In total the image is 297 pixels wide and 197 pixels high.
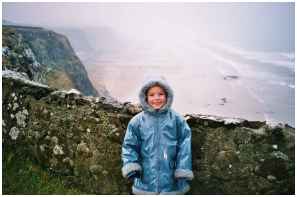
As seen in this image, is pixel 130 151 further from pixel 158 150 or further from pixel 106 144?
pixel 106 144

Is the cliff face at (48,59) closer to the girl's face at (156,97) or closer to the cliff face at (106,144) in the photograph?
the cliff face at (106,144)

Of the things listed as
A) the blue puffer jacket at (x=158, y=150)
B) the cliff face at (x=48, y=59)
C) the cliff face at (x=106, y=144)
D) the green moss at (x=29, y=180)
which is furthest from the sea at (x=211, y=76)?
the green moss at (x=29, y=180)

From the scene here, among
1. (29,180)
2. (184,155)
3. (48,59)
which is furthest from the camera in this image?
(48,59)

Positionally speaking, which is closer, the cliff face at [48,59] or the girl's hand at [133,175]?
the girl's hand at [133,175]

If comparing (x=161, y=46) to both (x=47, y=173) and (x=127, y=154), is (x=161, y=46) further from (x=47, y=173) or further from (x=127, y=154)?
(x=47, y=173)

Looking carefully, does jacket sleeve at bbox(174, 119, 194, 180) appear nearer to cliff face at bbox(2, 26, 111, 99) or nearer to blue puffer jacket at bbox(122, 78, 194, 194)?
blue puffer jacket at bbox(122, 78, 194, 194)

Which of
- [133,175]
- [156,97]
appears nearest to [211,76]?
[156,97]

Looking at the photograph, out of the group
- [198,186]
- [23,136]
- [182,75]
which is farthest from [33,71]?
[198,186]
